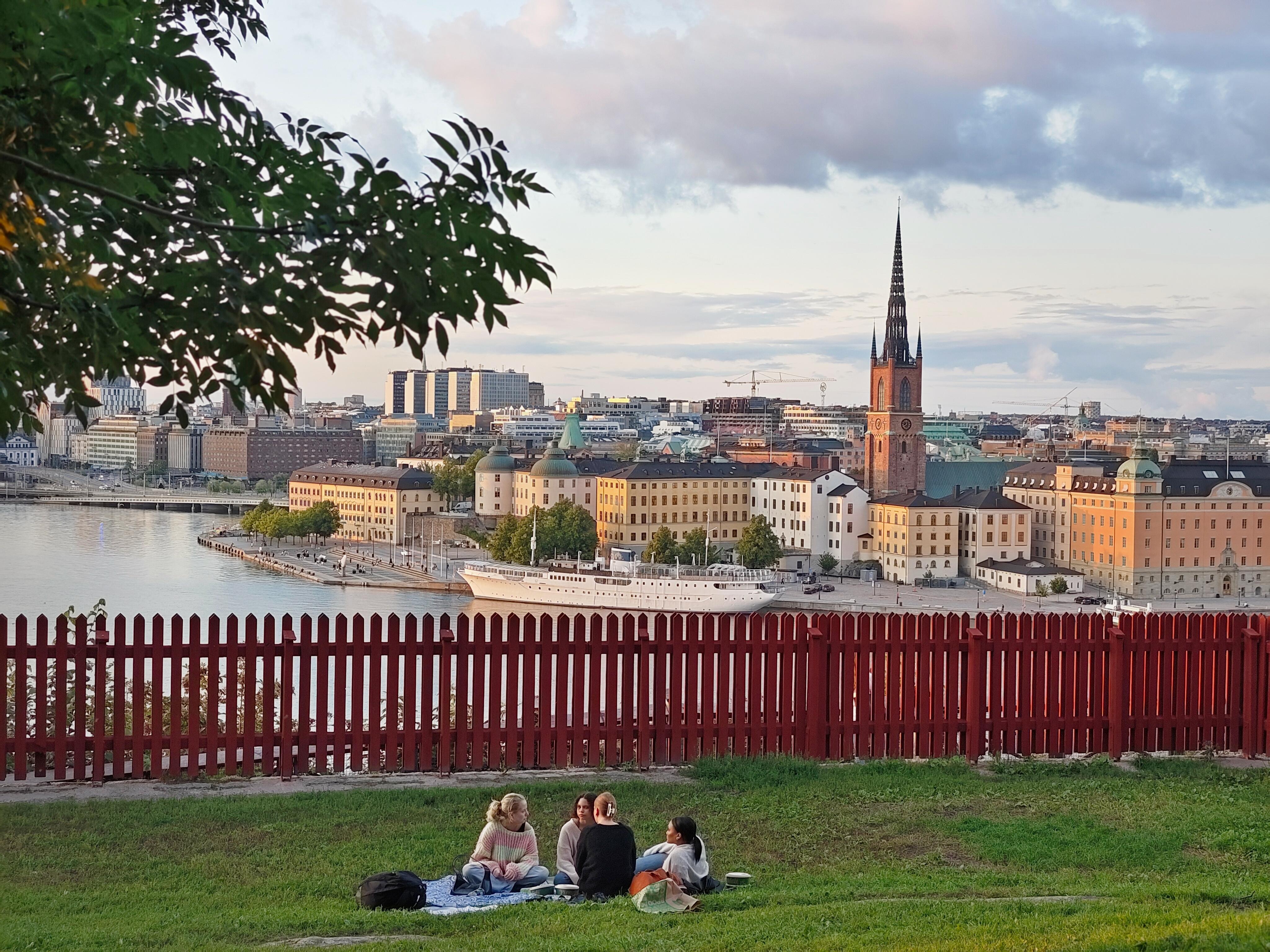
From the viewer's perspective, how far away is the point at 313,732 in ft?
30.2

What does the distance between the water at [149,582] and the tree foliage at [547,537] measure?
408 inches

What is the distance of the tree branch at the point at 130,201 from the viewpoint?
383 cm

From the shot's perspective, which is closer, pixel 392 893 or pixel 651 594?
pixel 392 893

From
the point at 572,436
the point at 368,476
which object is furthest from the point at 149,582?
the point at 572,436

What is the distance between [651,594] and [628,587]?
100 cm

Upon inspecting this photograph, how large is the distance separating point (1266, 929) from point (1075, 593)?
73.3 m

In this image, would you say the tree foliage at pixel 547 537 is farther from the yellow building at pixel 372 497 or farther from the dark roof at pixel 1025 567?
the dark roof at pixel 1025 567

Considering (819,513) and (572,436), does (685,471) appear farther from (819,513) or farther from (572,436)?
(572,436)

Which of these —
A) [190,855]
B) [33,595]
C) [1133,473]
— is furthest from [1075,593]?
[190,855]

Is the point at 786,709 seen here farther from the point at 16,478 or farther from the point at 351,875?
the point at 16,478

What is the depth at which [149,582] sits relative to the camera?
202 feet

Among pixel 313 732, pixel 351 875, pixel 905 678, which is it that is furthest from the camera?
Answer: pixel 905 678

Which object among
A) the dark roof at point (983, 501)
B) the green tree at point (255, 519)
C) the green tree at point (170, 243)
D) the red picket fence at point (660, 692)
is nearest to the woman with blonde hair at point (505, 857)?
the red picket fence at point (660, 692)

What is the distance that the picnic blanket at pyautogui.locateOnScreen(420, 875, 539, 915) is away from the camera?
248 inches
